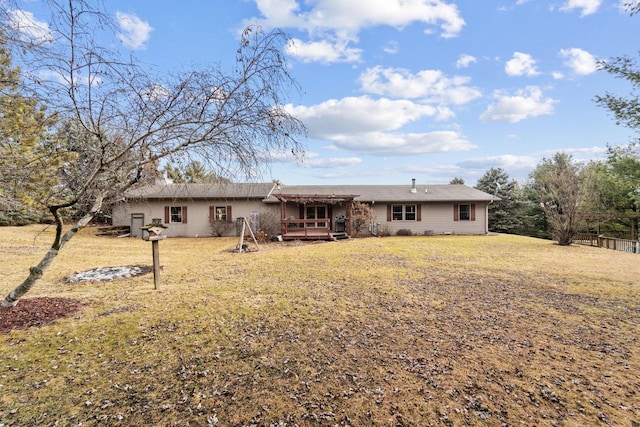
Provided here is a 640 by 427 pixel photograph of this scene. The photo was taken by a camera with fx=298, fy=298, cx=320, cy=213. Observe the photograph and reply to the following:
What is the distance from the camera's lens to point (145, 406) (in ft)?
9.69

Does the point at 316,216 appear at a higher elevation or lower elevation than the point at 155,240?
higher

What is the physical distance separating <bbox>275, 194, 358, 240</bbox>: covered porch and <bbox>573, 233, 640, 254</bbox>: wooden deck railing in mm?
13895

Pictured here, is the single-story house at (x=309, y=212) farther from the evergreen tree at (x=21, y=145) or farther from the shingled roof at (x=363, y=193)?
the evergreen tree at (x=21, y=145)

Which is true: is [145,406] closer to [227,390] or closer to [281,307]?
[227,390]

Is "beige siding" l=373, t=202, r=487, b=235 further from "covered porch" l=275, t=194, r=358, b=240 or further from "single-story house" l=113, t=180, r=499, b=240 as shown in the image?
"covered porch" l=275, t=194, r=358, b=240

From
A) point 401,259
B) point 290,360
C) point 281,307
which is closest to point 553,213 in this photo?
point 401,259

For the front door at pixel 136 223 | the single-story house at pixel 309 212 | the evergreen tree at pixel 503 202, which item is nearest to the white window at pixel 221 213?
the single-story house at pixel 309 212

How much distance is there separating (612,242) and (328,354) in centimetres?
Result: 2072

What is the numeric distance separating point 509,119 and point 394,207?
322 inches

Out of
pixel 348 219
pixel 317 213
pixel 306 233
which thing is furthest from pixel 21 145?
pixel 317 213

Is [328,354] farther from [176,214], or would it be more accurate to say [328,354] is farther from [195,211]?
[176,214]

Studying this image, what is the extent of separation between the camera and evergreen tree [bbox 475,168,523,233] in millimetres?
28250

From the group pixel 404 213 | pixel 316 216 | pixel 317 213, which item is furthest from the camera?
pixel 404 213

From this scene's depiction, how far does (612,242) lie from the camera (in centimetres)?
1677
